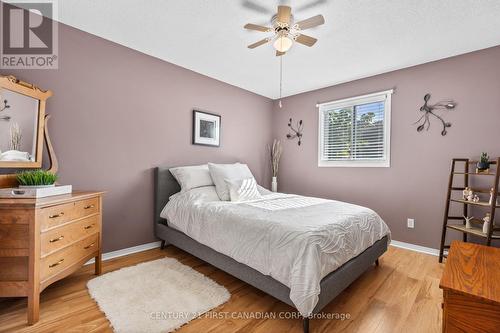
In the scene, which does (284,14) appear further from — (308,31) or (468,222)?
(468,222)

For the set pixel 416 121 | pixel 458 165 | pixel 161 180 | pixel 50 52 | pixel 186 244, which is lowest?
pixel 186 244

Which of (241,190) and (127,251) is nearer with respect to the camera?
(127,251)

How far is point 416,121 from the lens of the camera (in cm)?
302

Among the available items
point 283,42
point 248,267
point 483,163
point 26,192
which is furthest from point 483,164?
point 26,192

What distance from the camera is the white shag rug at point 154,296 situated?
1565 mm

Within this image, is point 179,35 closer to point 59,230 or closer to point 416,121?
point 59,230

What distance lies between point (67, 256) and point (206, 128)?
2300mm

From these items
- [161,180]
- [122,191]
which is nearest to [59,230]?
[122,191]

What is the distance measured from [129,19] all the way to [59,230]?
6.46 feet

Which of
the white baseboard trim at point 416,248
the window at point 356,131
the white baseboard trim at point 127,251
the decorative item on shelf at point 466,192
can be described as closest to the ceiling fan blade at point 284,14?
the window at point 356,131

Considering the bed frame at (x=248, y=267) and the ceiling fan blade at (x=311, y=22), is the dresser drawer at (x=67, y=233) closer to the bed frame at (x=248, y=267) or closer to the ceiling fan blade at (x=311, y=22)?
the bed frame at (x=248, y=267)

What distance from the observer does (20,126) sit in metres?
1.98

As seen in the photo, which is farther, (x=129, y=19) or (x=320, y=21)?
(x=129, y=19)

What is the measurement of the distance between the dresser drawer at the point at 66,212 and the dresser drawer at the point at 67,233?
46 mm
